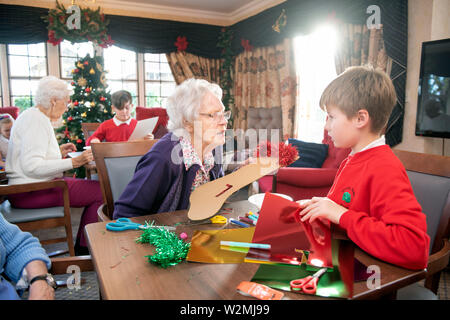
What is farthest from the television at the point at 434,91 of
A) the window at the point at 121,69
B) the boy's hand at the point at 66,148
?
the window at the point at 121,69

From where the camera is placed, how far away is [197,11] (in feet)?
21.6

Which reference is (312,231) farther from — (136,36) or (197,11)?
(197,11)

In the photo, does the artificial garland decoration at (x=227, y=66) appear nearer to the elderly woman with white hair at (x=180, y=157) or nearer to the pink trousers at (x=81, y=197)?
the pink trousers at (x=81, y=197)

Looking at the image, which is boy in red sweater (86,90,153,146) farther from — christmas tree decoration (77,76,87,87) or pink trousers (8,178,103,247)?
christmas tree decoration (77,76,87,87)

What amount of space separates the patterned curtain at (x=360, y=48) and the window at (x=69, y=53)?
4446 millimetres

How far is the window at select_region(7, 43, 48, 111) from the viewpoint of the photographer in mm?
5633

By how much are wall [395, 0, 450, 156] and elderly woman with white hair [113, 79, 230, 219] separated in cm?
262

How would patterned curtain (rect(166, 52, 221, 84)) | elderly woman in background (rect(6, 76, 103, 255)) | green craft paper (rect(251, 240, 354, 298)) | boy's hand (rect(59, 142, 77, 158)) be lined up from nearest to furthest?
green craft paper (rect(251, 240, 354, 298)) < elderly woman in background (rect(6, 76, 103, 255)) < boy's hand (rect(59, 142, 77, 158)) < patterned curtain (rect(166, 52, 221, 84))

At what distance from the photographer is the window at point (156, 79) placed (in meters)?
6.61

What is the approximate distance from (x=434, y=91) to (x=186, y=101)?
8.56 feet

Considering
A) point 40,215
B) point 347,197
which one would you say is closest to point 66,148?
point 40,215

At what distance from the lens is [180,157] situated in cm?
148

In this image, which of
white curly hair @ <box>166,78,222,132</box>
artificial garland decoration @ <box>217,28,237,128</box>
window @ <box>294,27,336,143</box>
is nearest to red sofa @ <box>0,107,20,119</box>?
artificial garland decoration @ <box>217,28,237,128</box>
